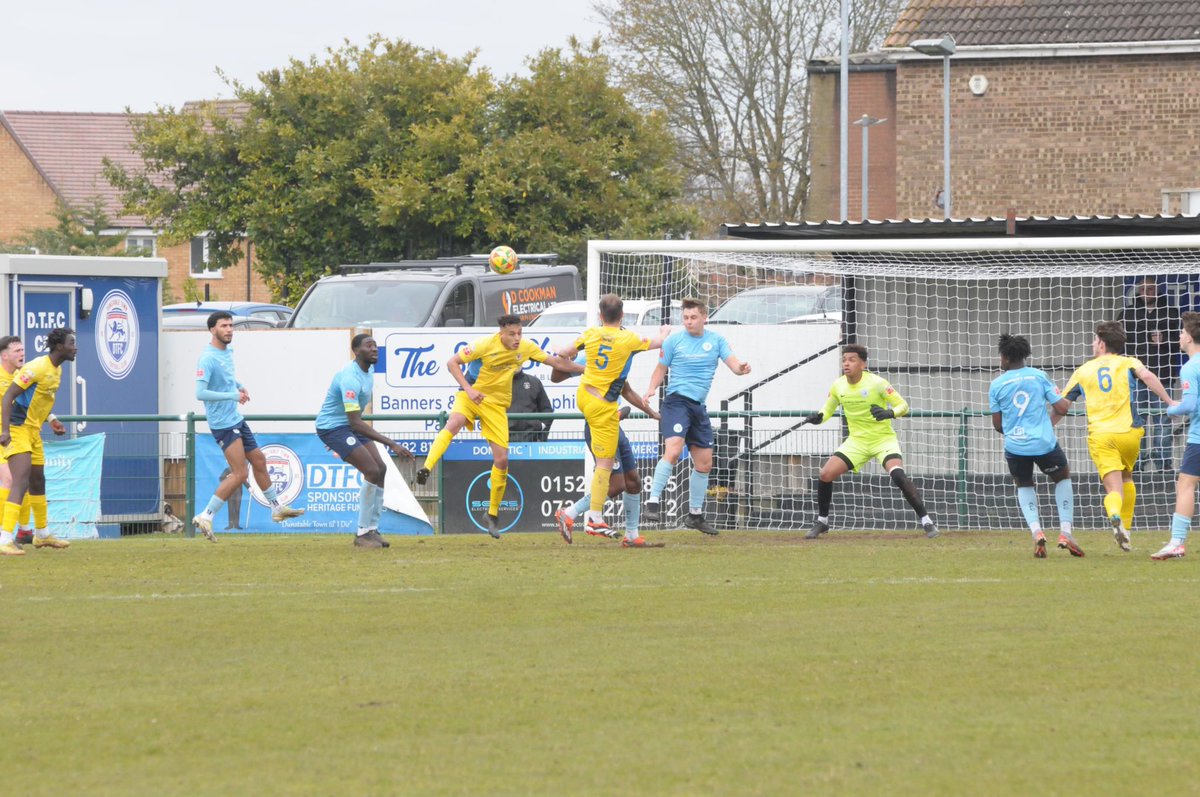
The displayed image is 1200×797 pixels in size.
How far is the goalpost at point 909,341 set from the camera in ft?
55.2

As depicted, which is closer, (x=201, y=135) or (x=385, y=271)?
(x=385, y=271)

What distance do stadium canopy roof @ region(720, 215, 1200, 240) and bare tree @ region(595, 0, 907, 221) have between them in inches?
1284

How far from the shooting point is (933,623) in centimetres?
922

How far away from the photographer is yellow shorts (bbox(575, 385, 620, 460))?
13844 mm

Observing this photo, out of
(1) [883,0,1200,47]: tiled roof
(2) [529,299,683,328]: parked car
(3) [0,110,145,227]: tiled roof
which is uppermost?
(3) [0,110,145,227]: tiled roof

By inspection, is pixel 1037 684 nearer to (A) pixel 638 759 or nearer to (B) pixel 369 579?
(A) pixel 638 759

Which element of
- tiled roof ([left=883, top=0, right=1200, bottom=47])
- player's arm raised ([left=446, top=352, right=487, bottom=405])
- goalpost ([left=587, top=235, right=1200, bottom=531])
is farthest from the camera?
tiled roof ([left=883, top=0, right=1200, bottom=47])

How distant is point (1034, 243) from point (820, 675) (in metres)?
9.46

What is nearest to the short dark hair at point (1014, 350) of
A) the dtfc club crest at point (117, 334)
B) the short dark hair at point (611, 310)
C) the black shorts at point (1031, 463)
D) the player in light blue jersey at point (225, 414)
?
the black shorts at point (1031, 463)

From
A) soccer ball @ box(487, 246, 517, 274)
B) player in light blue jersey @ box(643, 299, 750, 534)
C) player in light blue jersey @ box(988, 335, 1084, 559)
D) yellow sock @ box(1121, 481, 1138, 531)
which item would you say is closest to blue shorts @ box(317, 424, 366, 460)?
player in light blue jersey @ box(643, 299, 750, 534)

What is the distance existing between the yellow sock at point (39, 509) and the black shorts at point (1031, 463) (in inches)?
315

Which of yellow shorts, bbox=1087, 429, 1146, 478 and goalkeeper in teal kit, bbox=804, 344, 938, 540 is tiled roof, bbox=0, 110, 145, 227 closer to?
goalkeeper in teal kit, bbox=804, 344, 938, 540

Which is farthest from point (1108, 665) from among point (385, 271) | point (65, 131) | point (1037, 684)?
point (65, 131)

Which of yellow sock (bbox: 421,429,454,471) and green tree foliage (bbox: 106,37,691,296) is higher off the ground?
green tree foliage (bbox: 106,37,691,296)
